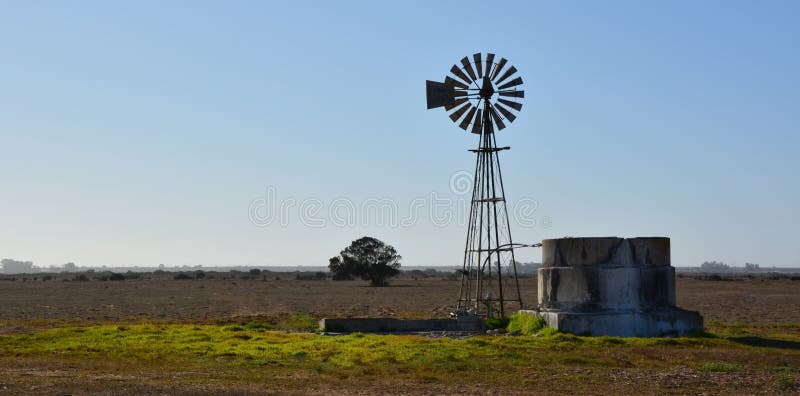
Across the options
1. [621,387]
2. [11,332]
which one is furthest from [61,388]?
[11,332]

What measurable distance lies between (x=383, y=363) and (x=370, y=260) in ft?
198

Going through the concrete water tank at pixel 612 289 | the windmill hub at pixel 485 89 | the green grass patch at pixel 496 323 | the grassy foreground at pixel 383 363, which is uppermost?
the windmill hub at pixel 485 89

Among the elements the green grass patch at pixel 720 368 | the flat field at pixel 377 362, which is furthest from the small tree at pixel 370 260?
the green grass patch at pixel 720 368

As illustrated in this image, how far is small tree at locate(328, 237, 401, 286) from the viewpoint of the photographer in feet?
262

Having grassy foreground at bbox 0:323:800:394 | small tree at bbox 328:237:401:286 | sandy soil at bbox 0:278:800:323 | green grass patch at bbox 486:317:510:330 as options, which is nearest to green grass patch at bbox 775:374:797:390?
grassy foreground at bbox 0:323:800:394

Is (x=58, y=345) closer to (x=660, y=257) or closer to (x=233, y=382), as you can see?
(x=233, y=382)

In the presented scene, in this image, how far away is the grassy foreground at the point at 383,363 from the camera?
16.8m

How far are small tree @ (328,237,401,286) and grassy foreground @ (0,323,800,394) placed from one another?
53022 mm

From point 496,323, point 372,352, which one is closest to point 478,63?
point 496,323

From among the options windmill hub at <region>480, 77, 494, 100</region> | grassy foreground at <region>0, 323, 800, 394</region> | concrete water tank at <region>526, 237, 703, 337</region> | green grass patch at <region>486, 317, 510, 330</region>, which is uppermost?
windmill hub at <region>480, 77, 494, 100</region>

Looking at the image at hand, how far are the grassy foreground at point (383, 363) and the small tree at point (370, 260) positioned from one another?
5302cm

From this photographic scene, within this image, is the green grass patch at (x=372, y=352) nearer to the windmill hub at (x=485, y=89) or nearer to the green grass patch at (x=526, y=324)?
the green grass patch at (x=526, y=324)

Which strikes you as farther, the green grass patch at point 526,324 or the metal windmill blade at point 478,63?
the metal windmill blade at point 478,63

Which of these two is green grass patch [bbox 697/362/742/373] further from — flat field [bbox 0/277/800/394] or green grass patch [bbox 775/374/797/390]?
green grass patch [bbox 775/374/797/390]
